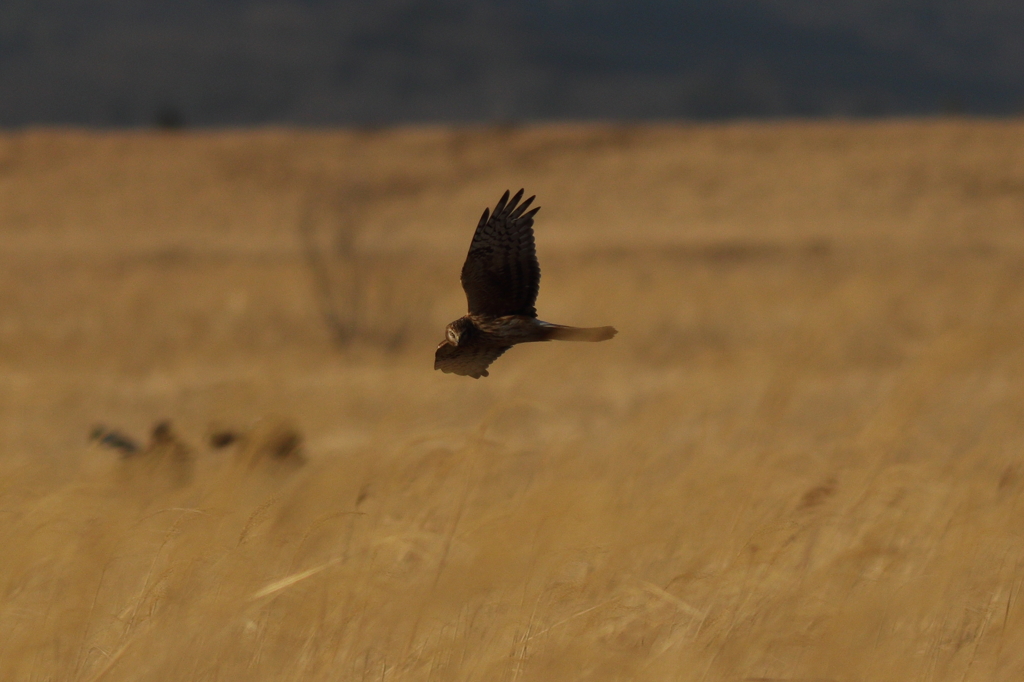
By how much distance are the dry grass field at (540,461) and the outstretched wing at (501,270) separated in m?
1.40

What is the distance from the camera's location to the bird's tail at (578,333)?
4.63m

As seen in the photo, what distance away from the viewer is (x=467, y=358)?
5.50m

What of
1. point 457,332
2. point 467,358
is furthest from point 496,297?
point 457,332

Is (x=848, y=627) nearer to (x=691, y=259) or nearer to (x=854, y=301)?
(x=854, y=301)

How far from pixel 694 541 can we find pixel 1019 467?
7.68 feet

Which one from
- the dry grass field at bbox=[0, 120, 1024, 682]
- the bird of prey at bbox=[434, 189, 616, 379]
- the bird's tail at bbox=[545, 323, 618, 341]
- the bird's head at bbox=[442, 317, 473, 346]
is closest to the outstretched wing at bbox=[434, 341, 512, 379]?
the bird of prey at bbox=[434, 189, 616, 379]

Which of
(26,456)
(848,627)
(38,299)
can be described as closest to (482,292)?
(848,627)

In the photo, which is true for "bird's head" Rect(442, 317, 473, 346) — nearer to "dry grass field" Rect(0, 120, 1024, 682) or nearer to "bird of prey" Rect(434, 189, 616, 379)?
"bird of prey" Rect(434, 189, 616, 379)

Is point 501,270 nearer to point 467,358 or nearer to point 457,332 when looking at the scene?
point 467,358

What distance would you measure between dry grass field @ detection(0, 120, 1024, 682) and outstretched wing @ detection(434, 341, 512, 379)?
115cm

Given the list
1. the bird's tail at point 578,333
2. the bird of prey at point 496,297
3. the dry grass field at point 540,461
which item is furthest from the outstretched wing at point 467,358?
the dry grass field at point 540,461

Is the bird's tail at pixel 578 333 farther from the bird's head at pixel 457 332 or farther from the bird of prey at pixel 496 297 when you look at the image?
the bird's head at pixel 457 332

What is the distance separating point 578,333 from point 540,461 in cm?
404

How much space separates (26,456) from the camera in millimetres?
14016
